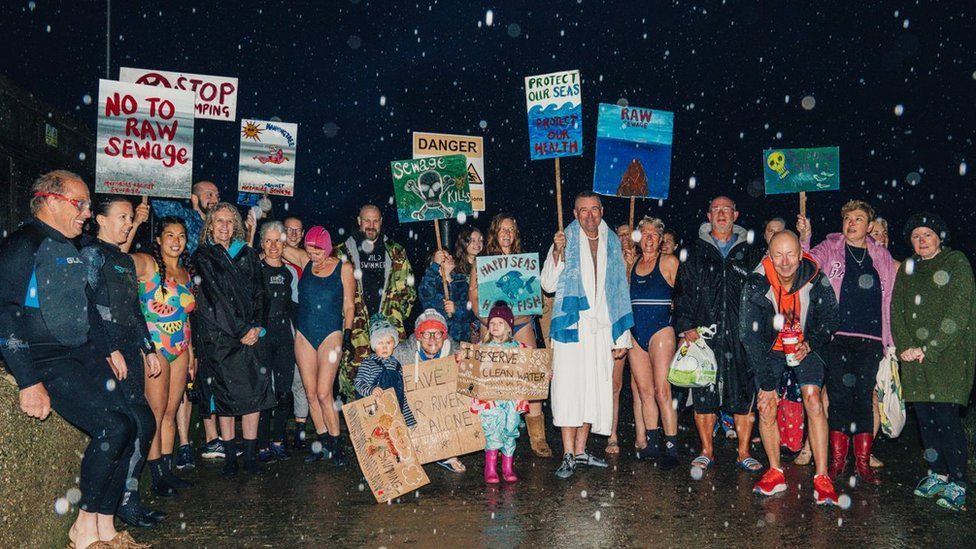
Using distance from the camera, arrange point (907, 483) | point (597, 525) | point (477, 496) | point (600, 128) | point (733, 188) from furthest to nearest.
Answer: point (733, 188) → point (600, 128) → point (907, 483) → point (477, 496) → point (597, 525)

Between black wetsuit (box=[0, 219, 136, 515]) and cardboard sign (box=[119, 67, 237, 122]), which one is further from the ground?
cardboard sign (box=[119, 67, 237, 122])

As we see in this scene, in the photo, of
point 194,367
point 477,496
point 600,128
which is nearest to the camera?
point 477,496

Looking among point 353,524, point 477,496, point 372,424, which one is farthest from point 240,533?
point 477,496

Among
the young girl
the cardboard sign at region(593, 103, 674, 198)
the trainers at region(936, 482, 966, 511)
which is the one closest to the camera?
the trainers at region(936, 482, 966, 511)

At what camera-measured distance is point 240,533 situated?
505 cm

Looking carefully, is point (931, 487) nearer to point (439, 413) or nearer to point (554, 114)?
point (439, 413)

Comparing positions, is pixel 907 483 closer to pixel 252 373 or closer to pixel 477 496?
pixel 477 496

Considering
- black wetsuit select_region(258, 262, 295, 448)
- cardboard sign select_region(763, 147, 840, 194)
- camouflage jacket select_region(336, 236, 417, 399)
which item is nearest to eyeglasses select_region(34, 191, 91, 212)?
black wetsuit select_region(258, 262, 295, 448)

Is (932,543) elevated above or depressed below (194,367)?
below

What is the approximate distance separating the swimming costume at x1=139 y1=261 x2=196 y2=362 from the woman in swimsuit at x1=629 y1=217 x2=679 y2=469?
3975 mm

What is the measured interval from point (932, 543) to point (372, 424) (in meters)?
3.87

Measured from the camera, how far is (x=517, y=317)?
762 cm

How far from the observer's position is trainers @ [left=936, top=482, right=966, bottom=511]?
18.3ft

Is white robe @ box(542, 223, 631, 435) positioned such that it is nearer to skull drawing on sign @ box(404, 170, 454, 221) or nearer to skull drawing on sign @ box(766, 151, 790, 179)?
skull drawing on sign @ box(404, 170, 454, 221)
